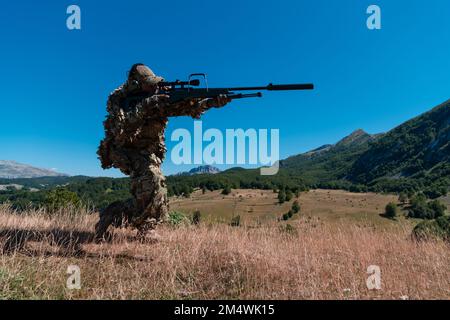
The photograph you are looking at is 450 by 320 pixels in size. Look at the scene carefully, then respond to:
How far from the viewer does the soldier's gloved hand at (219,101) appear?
29.0 ft

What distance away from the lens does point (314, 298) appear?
5492 mm

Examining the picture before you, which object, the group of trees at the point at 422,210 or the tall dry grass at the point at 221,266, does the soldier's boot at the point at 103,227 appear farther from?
the group of trees at the point at 422,210

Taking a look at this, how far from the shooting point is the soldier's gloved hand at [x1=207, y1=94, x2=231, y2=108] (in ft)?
29.0

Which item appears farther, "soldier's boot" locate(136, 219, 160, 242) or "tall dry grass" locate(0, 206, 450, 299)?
"soldier's boot" locate(136, 219, 160, 242)

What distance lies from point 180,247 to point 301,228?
529 centimetres

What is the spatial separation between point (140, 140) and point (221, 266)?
4790 millimetres

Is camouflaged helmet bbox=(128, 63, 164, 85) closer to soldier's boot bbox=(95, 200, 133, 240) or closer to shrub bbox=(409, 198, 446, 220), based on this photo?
soldier's boot bbox=(95, 200, 133, 240)

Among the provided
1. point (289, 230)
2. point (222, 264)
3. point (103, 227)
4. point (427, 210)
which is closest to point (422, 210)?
point (427, 210)

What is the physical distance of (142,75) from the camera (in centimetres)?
983

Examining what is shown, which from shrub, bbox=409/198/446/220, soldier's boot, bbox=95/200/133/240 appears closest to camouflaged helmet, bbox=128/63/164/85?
soldier's boot, bbox=95/200/133/240

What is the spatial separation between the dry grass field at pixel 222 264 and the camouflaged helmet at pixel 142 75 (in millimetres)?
4526

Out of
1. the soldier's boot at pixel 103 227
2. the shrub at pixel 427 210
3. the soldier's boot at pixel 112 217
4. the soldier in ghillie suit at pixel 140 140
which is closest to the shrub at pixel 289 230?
the soldier in ghillie suit at pixel 140 140
